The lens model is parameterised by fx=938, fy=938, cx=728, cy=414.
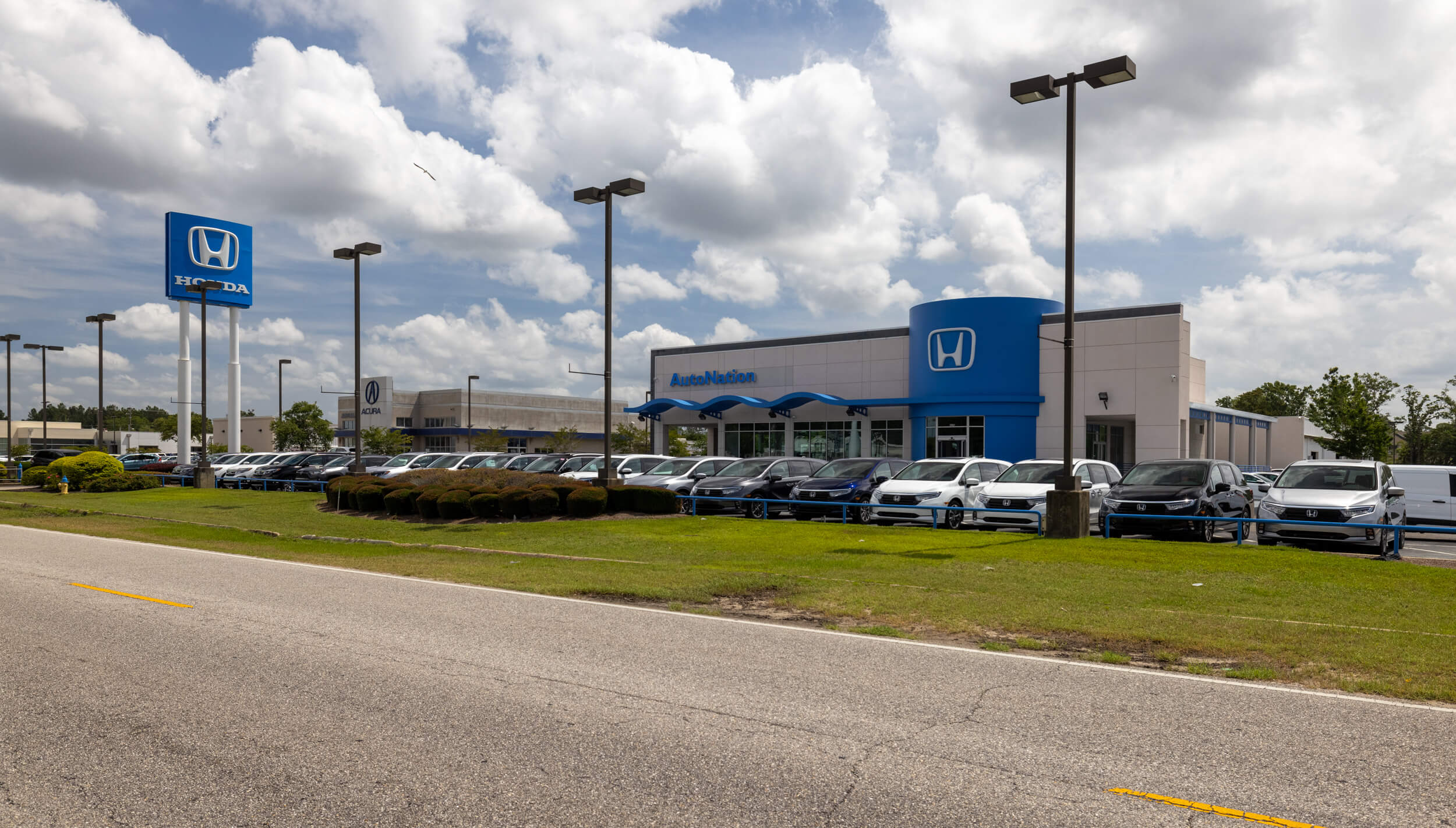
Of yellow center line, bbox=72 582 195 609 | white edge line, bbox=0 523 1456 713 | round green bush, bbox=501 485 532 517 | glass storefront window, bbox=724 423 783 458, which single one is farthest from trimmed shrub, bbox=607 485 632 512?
glass storefront window, bbox=724 423 783 458

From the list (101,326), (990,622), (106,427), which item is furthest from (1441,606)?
(106,427)

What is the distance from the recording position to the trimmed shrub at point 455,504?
2222cm

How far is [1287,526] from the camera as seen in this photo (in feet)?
52.5

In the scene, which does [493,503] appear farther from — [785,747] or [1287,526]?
[785,747]

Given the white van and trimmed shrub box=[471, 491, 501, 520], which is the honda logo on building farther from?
the white van

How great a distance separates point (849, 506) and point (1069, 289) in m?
6.62

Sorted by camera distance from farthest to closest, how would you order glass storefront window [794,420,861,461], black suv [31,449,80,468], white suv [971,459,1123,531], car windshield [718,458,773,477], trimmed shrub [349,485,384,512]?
black suv [31,449,80,468], glass storefront window [794,420,861,461], trimmed shrub [349,485,384,512], car windshield [718,458,773,477], white suv [971,459,1123,531]

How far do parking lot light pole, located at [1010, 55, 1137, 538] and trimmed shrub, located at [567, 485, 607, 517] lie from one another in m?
10.3

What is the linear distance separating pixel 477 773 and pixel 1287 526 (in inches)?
616

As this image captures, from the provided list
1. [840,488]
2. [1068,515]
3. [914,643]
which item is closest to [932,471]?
[840,488]

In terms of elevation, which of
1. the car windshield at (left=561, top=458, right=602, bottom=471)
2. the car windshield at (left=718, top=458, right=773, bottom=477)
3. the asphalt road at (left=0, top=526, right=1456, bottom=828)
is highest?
the car windshield at (left=718, top=458, right=773, bottom=477)

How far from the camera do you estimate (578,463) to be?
104ft

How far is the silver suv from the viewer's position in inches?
608

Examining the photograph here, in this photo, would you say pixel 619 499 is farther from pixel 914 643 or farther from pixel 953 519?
pixel 914 643
